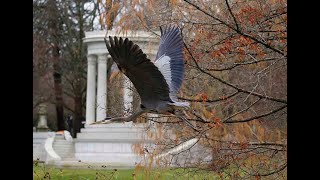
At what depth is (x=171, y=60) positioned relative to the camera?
4320 millimetres

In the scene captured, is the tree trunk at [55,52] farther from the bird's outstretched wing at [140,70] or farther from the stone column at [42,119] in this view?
the bird's outstretched wing at [140,70]

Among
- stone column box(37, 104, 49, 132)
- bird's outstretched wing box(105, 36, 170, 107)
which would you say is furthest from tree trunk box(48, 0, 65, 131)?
bird's outstretched wing box(105, 36, 170, 107)

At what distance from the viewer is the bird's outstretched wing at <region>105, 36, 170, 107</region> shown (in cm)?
372

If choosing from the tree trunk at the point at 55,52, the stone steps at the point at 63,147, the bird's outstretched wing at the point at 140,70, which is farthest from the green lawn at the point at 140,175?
the tree trunk at the point at 55,52

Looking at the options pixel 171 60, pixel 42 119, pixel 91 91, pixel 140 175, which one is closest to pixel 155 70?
pixel 171 60

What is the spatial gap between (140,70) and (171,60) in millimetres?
465

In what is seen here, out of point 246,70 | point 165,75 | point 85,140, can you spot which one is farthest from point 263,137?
point 85,140

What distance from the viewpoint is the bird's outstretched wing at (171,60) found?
4179 mm

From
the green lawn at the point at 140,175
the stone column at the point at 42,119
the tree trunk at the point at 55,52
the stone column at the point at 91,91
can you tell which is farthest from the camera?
the stone column at the point at 42,119

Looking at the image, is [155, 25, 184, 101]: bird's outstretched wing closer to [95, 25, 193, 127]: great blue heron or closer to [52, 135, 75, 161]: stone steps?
[95, 25, 193, 127]: great blue heron

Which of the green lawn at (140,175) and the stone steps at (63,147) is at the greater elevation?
the green lawn at (140,175)

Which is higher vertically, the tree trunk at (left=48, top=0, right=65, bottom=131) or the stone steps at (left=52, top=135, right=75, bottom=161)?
the tree trunk at (left=48, top=0, right=65, bottom=131)
